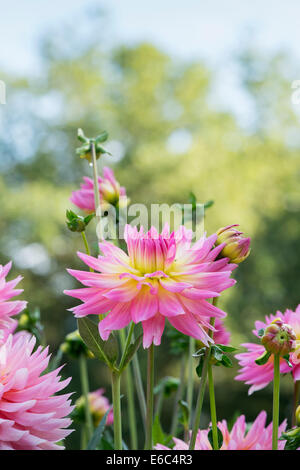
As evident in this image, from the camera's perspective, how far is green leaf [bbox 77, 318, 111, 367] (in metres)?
0.28

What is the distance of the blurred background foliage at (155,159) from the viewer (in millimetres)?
5438

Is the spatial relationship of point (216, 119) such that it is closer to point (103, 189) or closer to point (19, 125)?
point (19, 125)

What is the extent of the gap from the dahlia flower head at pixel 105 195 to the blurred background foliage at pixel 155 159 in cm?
427

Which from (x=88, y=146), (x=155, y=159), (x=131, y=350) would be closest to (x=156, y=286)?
(x=131, y=350)

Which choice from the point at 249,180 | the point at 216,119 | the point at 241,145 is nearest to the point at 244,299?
the point at 249,180

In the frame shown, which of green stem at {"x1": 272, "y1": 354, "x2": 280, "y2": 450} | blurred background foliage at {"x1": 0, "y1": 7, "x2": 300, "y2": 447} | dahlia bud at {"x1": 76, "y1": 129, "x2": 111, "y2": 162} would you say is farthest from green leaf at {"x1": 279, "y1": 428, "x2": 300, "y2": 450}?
blurred background foliage at {"x1": 0, "y1": 7, "x2": 300, "y2": 447}

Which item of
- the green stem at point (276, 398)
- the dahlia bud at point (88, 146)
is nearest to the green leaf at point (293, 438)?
the green stem at point (276, 398)

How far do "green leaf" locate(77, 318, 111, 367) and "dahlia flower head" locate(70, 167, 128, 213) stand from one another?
16 cm

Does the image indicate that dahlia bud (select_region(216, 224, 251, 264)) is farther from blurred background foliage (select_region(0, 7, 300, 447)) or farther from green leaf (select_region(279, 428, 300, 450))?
blurred background foliage (select_region(0, 7, 300, 447))

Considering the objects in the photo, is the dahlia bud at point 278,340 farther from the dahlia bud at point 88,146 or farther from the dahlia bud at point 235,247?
the dahlia bud at point 88,146

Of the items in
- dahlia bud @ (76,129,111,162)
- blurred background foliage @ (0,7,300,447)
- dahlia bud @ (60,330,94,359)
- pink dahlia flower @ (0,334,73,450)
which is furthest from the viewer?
blurred background foliage @ (0,7,300,447)

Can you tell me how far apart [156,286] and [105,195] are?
0.58 feet

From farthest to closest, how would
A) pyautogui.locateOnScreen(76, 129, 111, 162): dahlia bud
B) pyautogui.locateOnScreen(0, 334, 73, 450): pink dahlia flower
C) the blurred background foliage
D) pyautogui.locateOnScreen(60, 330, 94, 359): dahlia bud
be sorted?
the blurred background foliage < pyautogui.locateOnScreen(60, 330, 94, 359): dahlia bud < pyautogui.locateOnScreen(76, 129, 111, 162): dahlia bud < pyautogui.locateOnScreen(0, 334, 73, 450): pink dahlia flower
